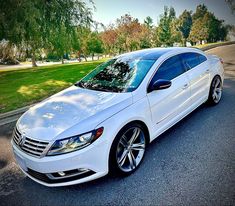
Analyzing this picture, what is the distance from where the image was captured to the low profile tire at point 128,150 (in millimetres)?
3133

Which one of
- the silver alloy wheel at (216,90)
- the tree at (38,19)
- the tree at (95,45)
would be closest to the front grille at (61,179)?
the silver alloy wheel at (216,90)

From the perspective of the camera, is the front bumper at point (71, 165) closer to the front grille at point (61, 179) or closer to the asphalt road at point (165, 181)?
the front grille at point (61, 179)

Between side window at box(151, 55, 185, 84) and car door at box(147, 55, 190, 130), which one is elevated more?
side window at box(151, 55, 185, 84)

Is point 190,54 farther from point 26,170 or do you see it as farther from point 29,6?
point 29,6

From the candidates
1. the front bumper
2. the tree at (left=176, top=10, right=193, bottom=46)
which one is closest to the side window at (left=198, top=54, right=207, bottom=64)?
the front bumper

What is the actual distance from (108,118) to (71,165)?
74cm

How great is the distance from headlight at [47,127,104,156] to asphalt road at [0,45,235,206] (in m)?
0.72

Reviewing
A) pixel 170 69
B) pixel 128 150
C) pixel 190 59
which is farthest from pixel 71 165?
pixel 190 59

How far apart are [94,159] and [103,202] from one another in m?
0.56

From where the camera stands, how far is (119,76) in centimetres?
417

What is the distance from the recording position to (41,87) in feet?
33.4

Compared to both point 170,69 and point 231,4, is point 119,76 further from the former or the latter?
point 231,4

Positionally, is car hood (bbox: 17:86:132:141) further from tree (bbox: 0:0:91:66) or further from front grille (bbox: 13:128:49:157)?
tree (bbox: 0:0:91:66)

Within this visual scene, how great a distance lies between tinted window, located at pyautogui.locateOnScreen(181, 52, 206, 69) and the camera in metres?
4.78
